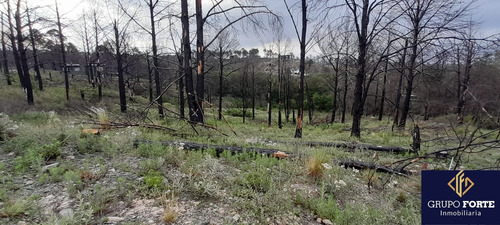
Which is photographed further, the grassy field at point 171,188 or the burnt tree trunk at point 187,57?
the burnt tree trunk at point 187,57

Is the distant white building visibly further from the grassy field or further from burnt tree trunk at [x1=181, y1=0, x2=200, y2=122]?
the grassy field

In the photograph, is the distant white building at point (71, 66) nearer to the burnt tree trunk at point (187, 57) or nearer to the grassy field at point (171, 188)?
the burnt tree trunk at point (187, 57)

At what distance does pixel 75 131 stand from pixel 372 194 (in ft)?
19.0

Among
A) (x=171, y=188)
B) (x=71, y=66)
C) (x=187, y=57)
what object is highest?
(x=71, y=66)

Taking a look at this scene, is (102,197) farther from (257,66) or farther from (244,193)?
(257,66)

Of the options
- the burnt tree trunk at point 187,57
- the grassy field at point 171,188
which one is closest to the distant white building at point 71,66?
the burnt tree trunk at point 187,57

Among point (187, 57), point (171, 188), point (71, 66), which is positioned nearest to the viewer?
point (171, 188)

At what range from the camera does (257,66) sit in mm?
35781

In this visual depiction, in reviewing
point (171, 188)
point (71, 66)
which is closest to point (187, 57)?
point (171, 188)

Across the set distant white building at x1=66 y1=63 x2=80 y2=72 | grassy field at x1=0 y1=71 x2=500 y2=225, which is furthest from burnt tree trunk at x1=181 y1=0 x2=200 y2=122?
distant white building at x1=66 y1=63 x2=80 y2=72

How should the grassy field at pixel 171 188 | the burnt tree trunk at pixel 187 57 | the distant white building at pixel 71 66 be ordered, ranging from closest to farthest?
the grassy field at pixel 171 188, the burnt tree trunk at pixel 187 57, the distant white building at pixel 71 66

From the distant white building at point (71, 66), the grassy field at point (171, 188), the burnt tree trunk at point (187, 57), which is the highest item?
the distant white building at point (71, 66)

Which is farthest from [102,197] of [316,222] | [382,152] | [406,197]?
[382,152]

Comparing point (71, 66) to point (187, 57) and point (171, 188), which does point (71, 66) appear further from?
point (171, 188)
